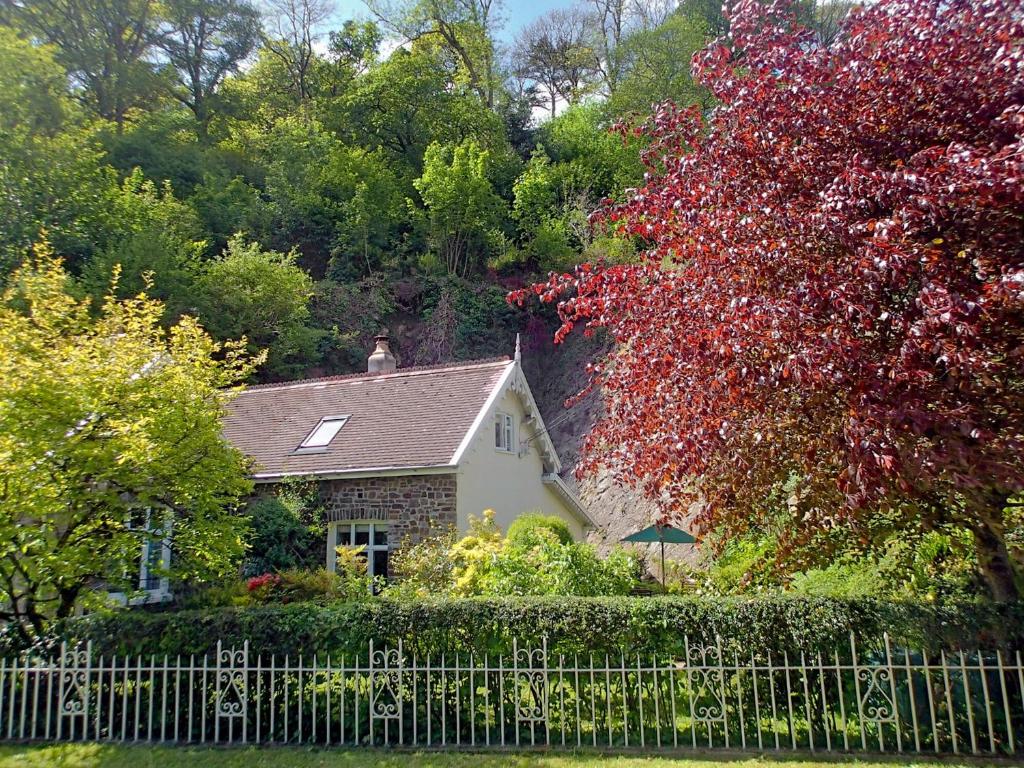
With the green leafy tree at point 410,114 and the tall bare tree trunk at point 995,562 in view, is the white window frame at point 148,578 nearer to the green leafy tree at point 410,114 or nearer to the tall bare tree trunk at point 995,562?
the tall bare tree trunk at point 995,562

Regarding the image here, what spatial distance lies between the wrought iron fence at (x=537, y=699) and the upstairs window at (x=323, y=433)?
384 inches

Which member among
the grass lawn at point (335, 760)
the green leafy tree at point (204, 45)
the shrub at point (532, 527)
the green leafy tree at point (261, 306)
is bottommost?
the grass lawn at point (335, 760)

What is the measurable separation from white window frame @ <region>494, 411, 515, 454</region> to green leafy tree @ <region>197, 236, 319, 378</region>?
13.0 meters

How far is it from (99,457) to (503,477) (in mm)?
11198

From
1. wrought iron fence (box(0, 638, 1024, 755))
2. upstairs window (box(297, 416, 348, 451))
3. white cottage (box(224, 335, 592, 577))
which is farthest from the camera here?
upstairs window (box(297, 416, 348, 451))

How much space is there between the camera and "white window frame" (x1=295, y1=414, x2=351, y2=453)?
1823cm

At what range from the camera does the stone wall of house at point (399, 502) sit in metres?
16.4

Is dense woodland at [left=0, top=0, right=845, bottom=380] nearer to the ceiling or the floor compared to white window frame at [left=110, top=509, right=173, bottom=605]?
nearer to the ceiling

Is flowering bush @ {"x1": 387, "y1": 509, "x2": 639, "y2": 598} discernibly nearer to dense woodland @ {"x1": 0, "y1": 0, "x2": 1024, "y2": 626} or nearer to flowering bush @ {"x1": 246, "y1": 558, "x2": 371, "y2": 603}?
flowering bush @ {"x1": 246, "y1": 558, "x2": 371, "y2": 603}

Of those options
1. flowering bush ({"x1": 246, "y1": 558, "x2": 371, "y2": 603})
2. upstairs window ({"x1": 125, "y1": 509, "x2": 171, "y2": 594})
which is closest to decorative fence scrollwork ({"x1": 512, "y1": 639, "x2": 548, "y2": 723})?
upstairs window ({"x1": 125, "y1": 509, "x2": 171, "y2": 594})

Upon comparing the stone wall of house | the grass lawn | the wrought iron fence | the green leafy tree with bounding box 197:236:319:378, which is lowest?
the grass lawn

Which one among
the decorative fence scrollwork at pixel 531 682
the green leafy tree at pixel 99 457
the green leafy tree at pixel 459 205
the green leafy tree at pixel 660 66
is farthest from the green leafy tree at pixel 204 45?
the decorative fence scrollwork at pixel 531 682

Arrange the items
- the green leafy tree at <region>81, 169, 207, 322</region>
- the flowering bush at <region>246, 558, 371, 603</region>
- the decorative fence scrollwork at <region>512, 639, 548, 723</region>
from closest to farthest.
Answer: the decorative fence scrollwork at <region>512, 639, 548, 723</region>, the flowering bush at <region>246, 558, 371, 603</region>, the green leafy tree at <region>81, 169, 207, 322</region>

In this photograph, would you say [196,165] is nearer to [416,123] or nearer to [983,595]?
[416,123]
